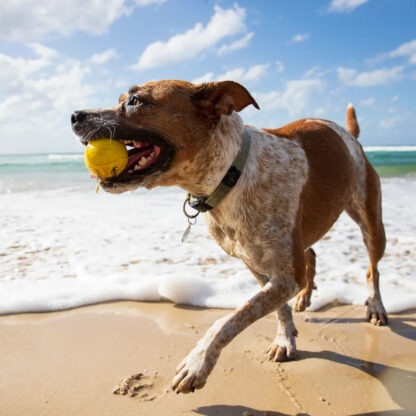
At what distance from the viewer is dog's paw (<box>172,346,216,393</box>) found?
2.12 m

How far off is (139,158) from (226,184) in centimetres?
54

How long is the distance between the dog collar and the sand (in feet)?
3.65

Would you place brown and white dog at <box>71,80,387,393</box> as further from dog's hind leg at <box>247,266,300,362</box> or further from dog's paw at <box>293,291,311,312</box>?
dog's paw at <box>293,291,311,312</box>

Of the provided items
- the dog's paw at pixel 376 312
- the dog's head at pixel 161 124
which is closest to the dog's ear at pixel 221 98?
the dog's head at pixel 161 124

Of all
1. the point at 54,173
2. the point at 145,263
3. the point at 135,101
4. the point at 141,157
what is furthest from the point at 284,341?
the point at 54,173

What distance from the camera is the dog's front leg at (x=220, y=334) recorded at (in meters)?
2.14

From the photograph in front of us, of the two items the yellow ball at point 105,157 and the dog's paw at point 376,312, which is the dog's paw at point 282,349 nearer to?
the dog's paw at point 376,312

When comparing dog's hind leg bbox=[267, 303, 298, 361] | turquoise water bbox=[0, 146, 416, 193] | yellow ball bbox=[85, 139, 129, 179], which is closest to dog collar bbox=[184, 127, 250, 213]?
yellow ball bbox=[85, 139, 129, 179]

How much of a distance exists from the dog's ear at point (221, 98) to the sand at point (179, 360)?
1675 millimetres

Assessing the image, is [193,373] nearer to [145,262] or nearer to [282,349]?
[282,349]

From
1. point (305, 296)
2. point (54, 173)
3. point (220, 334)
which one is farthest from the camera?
point (54, 173)

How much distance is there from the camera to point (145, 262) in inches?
204

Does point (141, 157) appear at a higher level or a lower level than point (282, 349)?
higher

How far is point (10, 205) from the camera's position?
9.12 m
